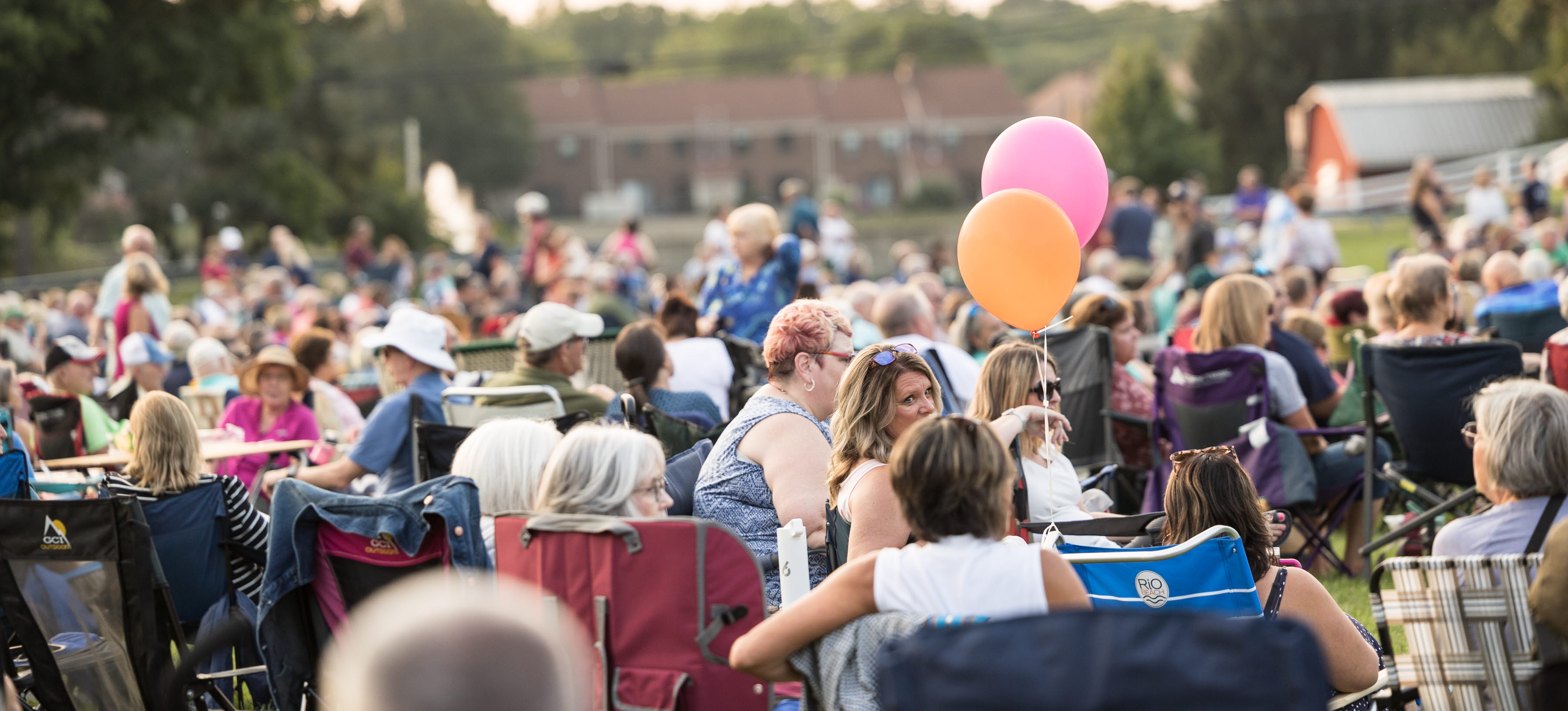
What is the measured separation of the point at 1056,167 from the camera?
5.46 meters

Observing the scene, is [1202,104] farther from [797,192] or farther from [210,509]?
[210,509]

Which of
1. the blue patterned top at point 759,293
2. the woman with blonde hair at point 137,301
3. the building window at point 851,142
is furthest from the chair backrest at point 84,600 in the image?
the building window at point 851,142

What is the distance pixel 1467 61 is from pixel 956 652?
50014 millimetres

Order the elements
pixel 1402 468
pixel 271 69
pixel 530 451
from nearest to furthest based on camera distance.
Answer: pixel 530 451 < pixel 1402 468 < pixel 271 69

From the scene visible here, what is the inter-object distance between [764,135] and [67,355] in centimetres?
6549

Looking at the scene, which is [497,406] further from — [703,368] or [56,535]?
[56,535]

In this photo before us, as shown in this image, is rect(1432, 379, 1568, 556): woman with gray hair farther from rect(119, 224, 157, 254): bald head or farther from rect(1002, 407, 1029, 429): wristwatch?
rect(119, 224, 157, 254): bald head

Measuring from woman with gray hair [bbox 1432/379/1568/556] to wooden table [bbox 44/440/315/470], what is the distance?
4.54 m

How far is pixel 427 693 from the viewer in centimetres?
164

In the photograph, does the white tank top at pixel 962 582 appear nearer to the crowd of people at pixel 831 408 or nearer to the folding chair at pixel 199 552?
the crowd of people at pixel 831 408

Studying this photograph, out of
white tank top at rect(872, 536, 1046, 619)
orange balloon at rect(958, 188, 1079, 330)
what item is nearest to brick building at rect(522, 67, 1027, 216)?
orange balloon at rect(958, 188, 1079, 330)

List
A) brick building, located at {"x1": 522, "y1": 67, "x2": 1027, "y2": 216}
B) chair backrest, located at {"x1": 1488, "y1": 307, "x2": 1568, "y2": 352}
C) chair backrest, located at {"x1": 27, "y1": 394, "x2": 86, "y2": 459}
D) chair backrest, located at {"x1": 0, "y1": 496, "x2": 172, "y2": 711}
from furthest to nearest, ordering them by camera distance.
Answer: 1. brick building, located at {"x1": 522, "y1": 67, "x2": 1027, "y2": 216}
2. chair backrest, located at {"x1": 1488, "y1": 307, "x2": 1568, "y2": 352}
3. chair backrest, located at {"x1": 27, "y1": 394, "x2": 86, "y2": 459}
4. chair backrest, located at {"x1": 0, "y1": 496, "x2": 172, "y2": 711}

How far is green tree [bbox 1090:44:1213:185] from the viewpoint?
42844mm

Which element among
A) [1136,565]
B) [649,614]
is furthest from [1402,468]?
[649,614]
